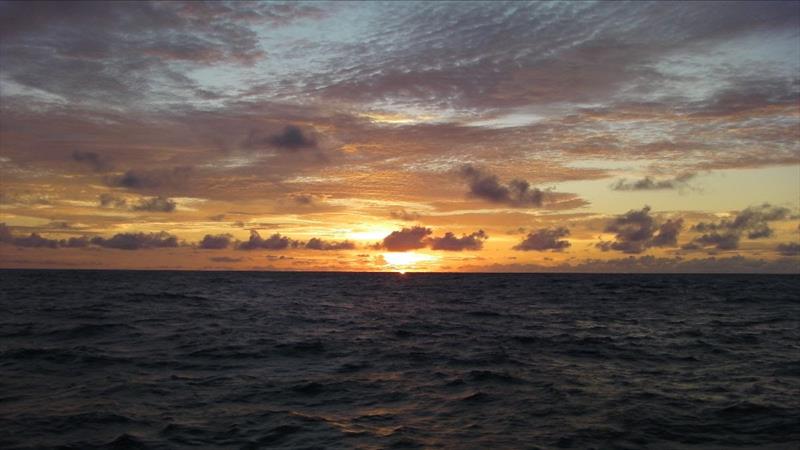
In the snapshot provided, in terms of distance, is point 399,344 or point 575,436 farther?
point 399,344

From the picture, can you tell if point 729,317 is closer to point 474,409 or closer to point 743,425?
point 743,425

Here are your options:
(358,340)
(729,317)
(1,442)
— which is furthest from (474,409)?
(729,317)

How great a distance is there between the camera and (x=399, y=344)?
32.0m

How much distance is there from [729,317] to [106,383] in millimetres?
47065

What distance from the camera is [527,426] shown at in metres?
16.2

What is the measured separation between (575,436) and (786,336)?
88.8 ft

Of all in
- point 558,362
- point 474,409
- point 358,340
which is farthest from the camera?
point 358,340

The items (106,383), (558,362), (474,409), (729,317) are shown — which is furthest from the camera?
(729,317)

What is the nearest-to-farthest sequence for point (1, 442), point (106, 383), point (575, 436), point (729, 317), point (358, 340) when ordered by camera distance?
point (1, 442)
point (575, 436)
point (106, 383)
point (358, 340)
point (729, 317)

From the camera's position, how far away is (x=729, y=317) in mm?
47969

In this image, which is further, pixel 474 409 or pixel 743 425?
pixel 474 409

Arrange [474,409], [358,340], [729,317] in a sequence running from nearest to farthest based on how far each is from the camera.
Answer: [474,409] < [358,340] < [729,317]

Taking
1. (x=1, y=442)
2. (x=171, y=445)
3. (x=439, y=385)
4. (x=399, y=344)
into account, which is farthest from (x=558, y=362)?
(x=1, y=442)

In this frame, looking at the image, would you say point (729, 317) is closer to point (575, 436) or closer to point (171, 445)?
point (575, 436)
